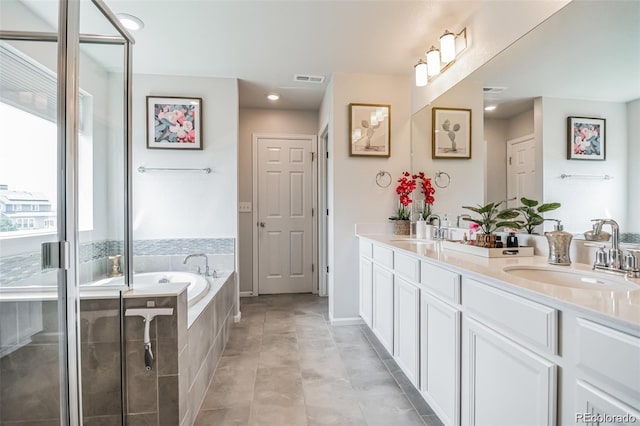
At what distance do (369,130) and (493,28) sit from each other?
1.23m

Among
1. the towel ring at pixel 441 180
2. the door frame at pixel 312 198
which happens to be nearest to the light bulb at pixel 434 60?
the towel ring at pixel 441 180

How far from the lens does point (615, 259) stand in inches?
42.7

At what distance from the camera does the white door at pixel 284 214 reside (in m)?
3.87

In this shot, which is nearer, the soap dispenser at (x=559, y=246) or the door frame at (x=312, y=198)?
the soap dispenser at (x=559, y=246)

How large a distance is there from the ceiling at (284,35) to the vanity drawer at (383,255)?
156 centimetres

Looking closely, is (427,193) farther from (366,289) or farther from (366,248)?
(366,289)

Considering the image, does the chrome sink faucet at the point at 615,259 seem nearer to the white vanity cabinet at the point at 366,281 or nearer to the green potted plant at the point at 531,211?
the green potted plant at the point at 531,211

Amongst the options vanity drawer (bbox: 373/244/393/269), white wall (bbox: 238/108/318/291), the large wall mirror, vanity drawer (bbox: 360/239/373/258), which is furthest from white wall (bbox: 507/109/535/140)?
white wall (bbox: 238/108/318/291)

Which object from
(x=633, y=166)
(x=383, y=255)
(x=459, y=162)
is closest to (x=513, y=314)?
(x=633, y=166)

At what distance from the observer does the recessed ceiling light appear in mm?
1971

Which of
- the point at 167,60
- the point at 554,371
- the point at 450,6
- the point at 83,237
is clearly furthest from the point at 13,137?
the point at 450,6

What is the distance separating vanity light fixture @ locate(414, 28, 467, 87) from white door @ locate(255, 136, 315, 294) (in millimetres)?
1781

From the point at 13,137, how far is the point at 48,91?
235 mm

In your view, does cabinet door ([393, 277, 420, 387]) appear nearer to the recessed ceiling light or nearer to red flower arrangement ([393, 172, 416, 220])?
red flower arrangement ([393, 172, 416, 220])
